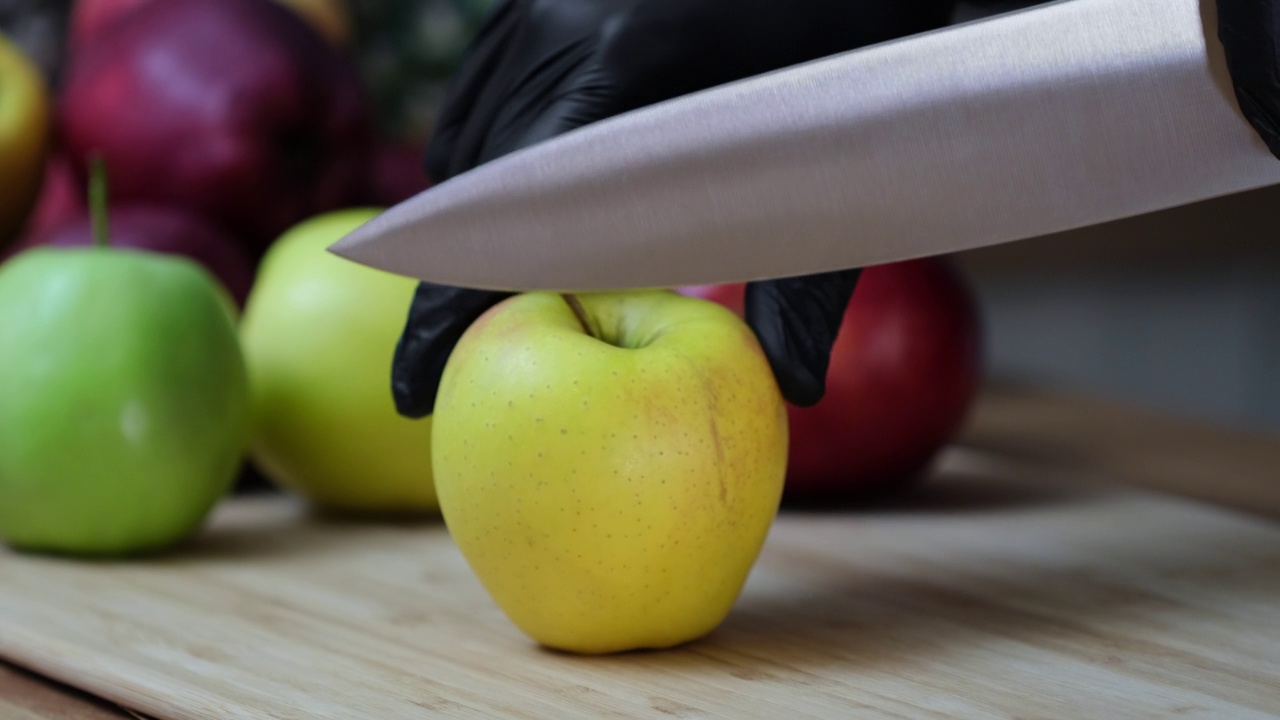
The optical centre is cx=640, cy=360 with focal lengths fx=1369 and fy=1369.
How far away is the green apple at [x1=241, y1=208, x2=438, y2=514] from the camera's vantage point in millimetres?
920

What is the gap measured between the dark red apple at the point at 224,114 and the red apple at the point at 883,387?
406 millimetres

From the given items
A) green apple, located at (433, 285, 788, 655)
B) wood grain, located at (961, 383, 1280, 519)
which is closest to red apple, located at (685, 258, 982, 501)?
wood grain, located at (961, 383, 1280, 519)

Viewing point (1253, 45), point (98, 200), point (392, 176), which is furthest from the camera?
point (392, 176)

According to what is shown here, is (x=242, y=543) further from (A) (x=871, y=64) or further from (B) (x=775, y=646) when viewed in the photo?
(A) (x=871, y=64)

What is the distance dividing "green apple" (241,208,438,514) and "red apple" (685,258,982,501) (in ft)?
0.71

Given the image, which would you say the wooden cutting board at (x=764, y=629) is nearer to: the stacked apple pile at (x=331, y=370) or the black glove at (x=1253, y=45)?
the stacked apple pile at (x=331, y=370)

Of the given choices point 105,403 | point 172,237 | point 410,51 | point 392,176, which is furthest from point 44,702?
point 410,51

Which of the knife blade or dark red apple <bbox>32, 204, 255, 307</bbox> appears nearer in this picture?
the knife blade

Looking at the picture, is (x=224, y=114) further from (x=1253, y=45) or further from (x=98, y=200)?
(x=1253, y=45)

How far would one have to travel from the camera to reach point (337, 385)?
0.92 m

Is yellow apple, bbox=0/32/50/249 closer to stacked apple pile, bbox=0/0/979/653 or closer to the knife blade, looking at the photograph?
stacked apple pile, bbox=0/0/979/653

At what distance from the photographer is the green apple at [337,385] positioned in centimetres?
92

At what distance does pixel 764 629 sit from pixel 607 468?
141mm

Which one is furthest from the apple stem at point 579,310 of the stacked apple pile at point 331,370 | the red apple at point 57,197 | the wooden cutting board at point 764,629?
the red apple at point 57,197
